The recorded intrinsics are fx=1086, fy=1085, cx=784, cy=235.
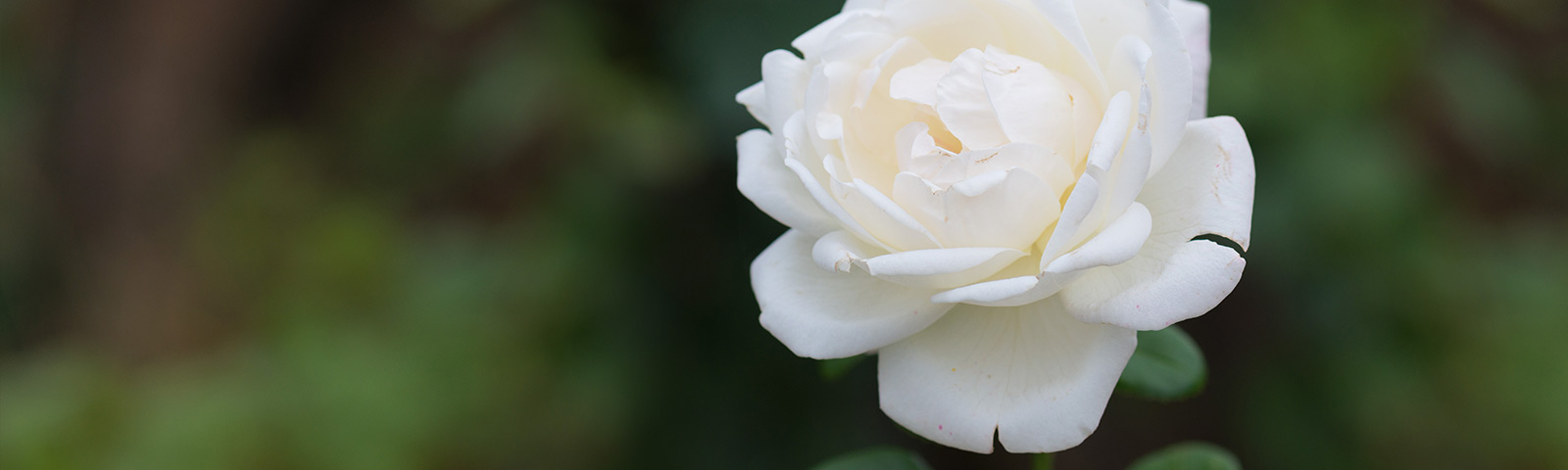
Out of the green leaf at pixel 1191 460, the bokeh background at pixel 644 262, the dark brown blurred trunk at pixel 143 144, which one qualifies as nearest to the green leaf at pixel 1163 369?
the green leaf at pixel 1191 460

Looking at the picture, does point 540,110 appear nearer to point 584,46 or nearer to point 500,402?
point 584,46

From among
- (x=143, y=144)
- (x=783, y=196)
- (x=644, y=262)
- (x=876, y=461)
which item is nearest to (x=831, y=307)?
(x=783, y=196)

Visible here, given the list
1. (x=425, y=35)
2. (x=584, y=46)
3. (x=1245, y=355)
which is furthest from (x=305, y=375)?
(x=1245, y=355)

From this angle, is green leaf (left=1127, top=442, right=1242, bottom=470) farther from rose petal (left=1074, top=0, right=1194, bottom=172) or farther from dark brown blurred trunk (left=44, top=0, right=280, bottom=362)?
dark brown blurred trunk (left=44, top=0, right=280, bottom=362)

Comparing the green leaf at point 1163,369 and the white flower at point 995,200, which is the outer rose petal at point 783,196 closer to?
the white flower at point 995,200

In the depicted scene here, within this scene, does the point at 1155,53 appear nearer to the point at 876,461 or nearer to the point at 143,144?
the point at 876,461
